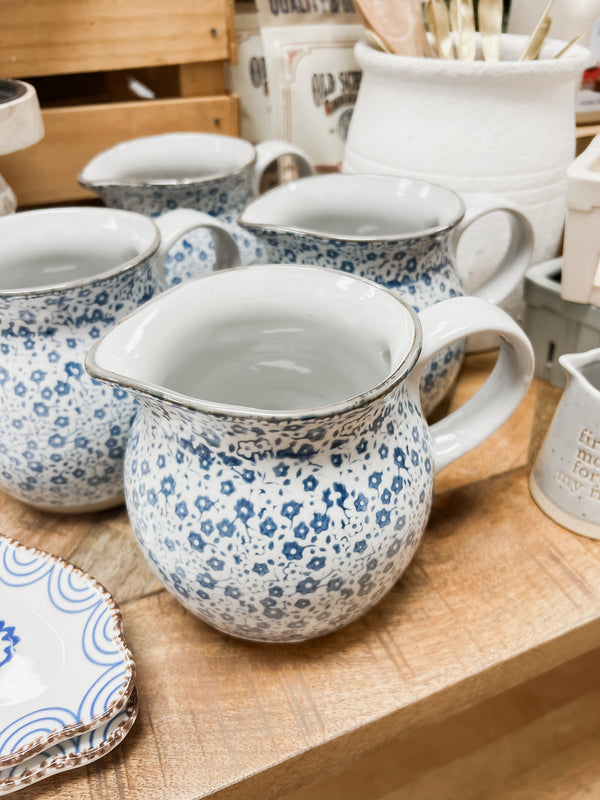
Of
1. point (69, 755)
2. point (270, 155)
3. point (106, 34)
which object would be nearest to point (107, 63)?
point (106, 34)

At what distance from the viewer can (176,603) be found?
0.50 m

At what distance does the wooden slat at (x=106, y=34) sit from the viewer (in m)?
0.70

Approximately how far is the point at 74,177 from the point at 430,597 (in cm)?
58

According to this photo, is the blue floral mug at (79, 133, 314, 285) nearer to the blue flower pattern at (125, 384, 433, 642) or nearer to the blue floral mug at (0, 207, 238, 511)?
the blue floral mug at (0, 207, 238, 511)

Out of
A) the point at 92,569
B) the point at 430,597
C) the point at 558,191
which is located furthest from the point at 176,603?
the point at 558,191

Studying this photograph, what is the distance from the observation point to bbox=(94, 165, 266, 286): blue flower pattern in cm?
62

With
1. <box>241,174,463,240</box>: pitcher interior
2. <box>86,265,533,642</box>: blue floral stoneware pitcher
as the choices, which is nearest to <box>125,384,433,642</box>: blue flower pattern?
<box>86,265,533,642</box>: blue floral stoneware pitcher

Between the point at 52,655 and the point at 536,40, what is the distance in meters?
0.64

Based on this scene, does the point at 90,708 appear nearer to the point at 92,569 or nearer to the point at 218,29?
the point at 92,569

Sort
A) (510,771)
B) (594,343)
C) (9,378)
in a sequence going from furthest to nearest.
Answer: (510,771) < (594,343) < (9,378)

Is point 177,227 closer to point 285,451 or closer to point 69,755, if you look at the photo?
point 285,451

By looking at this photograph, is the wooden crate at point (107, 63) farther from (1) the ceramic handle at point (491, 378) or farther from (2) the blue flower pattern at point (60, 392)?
(1) the ceramic handle at point (491, 378)

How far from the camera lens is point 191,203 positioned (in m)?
0.64

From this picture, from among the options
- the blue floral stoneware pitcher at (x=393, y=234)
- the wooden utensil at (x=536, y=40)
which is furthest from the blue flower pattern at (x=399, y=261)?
the wooden utensil at (x=536, y=40)
